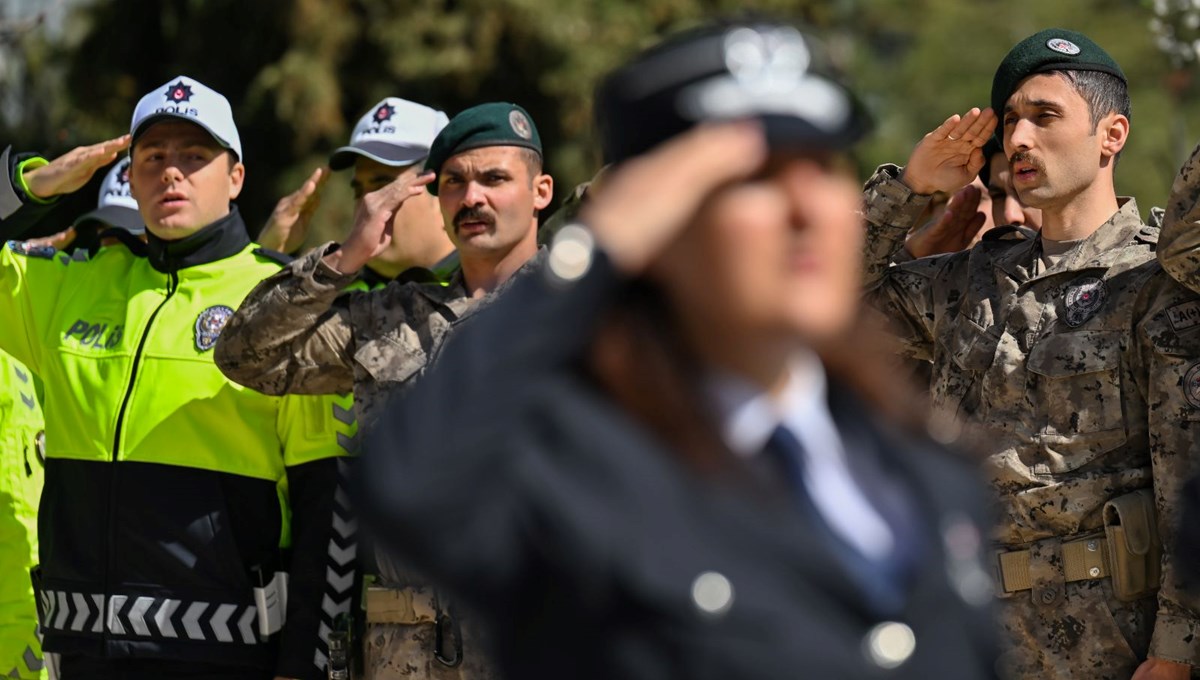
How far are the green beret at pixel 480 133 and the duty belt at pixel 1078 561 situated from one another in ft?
6.14

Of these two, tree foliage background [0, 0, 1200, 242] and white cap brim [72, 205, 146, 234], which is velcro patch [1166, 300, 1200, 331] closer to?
white cap brim [72, 205, 146, 234]

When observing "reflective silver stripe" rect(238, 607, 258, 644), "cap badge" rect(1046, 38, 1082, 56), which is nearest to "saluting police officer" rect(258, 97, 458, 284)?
"reflective silver stripe" rect(238, 607, 258, 644)

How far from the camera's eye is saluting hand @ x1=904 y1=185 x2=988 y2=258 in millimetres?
5602

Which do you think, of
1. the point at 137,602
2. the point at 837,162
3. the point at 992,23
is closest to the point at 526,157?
the point at 137,602

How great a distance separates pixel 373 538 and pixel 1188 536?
140 cm

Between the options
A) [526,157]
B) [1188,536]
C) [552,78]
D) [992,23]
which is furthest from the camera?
[992,23]

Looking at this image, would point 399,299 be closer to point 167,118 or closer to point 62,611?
point 167,118

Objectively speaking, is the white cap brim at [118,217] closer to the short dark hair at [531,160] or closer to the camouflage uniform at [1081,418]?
the short dark hair at [531,160]

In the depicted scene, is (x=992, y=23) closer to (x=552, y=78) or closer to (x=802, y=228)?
(x=552, y=78)

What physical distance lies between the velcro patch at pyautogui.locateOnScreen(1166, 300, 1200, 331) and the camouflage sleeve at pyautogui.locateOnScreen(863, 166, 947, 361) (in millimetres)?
763

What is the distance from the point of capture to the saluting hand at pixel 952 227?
5.60 meters

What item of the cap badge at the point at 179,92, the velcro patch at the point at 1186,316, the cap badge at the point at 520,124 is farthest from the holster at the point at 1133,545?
the cap badge at the point at 179,92

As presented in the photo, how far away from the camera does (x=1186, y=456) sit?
4.12 meters

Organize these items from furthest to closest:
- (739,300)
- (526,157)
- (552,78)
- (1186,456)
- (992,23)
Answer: (992,23) → (552,78) → (526,157) → (1186,456) → (739,300)
